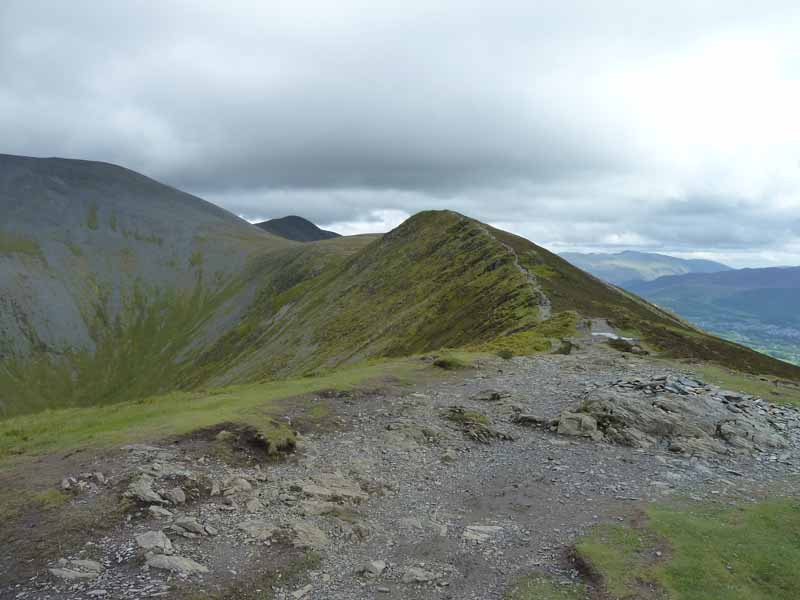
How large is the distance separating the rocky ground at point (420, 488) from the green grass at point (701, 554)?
44.9 inches

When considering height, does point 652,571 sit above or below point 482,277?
below

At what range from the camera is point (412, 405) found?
30547mm

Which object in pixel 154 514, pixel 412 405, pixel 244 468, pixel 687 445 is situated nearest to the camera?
pixel 154 514

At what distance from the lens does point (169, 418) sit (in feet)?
84.6

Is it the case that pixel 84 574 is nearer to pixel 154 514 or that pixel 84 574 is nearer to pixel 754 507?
pixel 154 514

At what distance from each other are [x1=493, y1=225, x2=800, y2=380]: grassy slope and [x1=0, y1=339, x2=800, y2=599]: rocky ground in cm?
1609

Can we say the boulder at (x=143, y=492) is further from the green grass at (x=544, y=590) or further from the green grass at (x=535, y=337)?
the green grass at (x=535, y=337)

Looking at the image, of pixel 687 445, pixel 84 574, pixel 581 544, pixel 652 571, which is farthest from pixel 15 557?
pixel 687 445

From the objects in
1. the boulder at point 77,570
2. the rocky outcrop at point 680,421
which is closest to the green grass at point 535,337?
the rocky outcrop at point 680,421

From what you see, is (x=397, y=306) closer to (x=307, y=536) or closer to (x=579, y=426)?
(x=579, y=426)

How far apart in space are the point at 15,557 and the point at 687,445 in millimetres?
28000

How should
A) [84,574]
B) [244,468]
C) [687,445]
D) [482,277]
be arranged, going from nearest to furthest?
[84,574] → [244,468] → [687,445] → [482,277]

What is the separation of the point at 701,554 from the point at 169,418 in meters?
23.4

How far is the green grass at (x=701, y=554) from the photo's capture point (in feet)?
46.0
